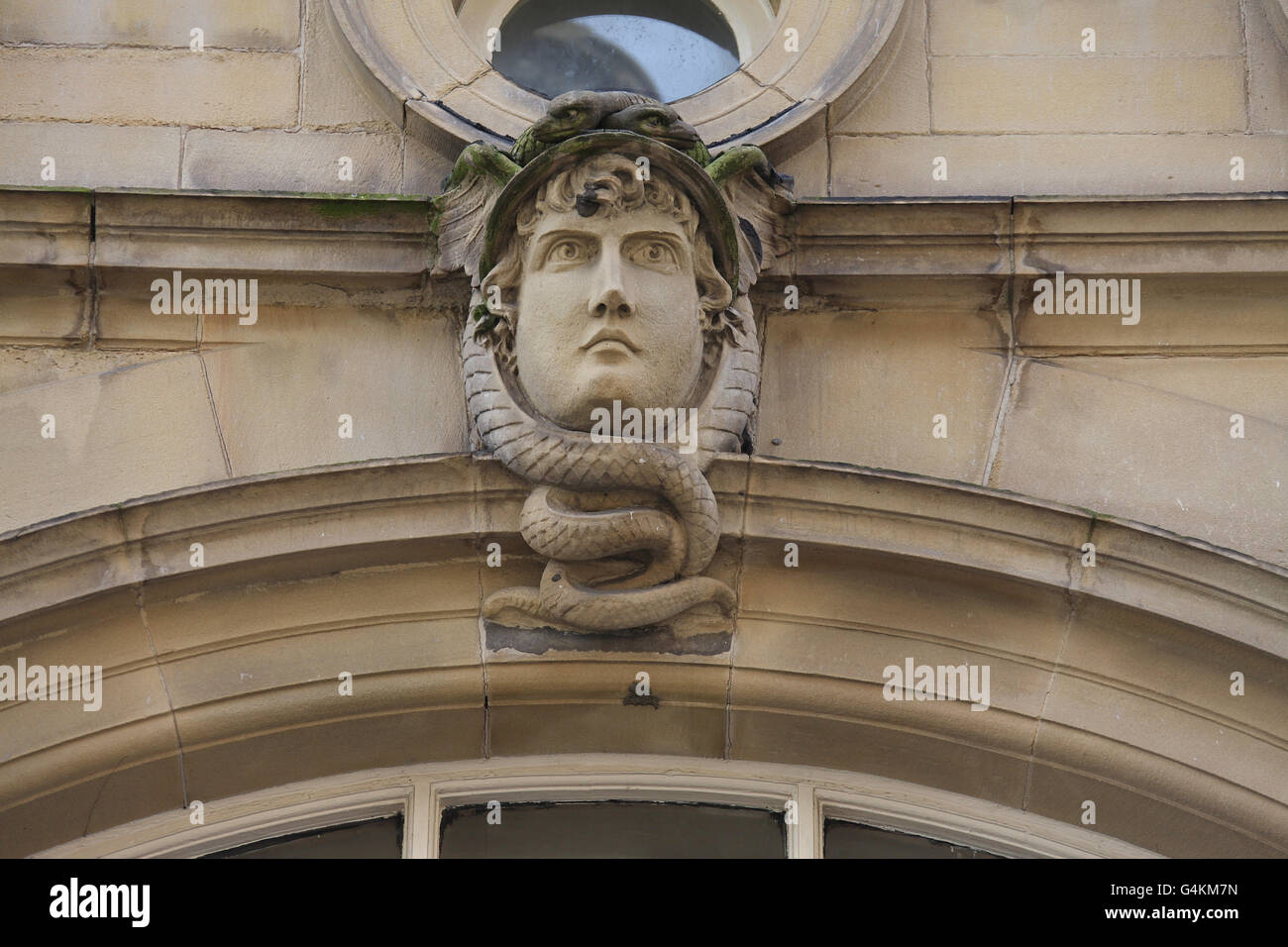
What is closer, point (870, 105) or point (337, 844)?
point (337, 844)

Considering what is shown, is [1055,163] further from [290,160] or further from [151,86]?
[151,86]

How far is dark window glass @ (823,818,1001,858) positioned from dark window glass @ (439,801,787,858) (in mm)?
135

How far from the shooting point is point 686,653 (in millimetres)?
6059

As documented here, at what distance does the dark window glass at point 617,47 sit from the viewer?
694 cm

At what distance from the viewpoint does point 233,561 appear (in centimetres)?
592

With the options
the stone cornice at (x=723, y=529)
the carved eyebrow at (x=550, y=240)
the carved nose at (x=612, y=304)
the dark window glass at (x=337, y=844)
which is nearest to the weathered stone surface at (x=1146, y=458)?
the stone cornice at (x=723, y=529)

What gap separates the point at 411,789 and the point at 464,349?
45.5 inches

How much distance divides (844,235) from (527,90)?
41.1 inches

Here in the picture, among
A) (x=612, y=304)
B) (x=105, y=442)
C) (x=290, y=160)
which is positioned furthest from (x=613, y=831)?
(x=290, y=160)

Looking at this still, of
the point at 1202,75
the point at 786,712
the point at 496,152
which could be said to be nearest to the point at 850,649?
the point at 786,712

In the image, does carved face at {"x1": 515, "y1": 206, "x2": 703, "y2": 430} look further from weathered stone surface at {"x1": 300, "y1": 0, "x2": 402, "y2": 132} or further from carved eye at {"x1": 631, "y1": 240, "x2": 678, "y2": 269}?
weathered stone surface at {"x1": 300, "y1": 0, "x2": 402, "y2": 132}

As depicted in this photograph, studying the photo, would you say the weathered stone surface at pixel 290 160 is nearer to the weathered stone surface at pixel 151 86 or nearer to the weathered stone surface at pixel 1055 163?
the weathered stone surface at pixel 151 86

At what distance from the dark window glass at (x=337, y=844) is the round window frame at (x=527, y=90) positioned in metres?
1.93

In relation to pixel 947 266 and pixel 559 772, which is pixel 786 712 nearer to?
pixel 559 772
